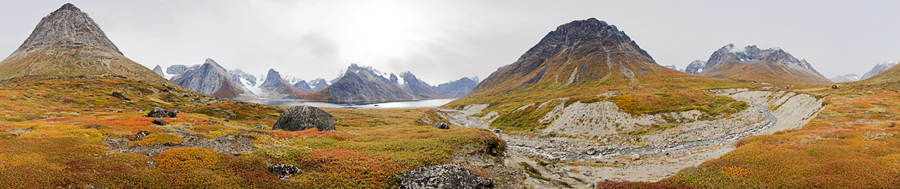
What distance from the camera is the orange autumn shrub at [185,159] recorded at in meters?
14.5

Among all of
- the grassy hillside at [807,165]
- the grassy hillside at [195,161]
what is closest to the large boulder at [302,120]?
the grassy hillside at [195,161]

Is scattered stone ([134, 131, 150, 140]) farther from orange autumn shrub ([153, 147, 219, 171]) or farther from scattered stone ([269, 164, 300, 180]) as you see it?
scattered stone ([269, 164, 300, 180])

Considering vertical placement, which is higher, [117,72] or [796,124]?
[117,72]

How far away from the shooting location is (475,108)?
6969 inches

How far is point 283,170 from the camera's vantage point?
1661 centimetres

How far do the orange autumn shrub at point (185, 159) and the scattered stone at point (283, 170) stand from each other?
3.11 metres

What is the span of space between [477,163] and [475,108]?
155 metres

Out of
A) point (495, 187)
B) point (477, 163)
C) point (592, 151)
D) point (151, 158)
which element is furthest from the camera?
point (592, 151)

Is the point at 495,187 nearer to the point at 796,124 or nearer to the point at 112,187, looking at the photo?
the point at 112,187

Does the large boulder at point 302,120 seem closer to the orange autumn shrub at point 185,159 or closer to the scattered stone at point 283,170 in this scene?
the orange autumn shrub at point 185,159

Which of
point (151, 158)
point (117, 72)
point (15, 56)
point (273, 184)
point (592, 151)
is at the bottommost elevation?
point (592, 151)

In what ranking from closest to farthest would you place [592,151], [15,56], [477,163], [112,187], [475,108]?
[112,187] < [477,163] < [592,151] < [475,108] < [15,56]

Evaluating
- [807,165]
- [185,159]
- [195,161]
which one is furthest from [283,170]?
[807,165]

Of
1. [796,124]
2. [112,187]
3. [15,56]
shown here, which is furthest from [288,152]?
[15,56]
